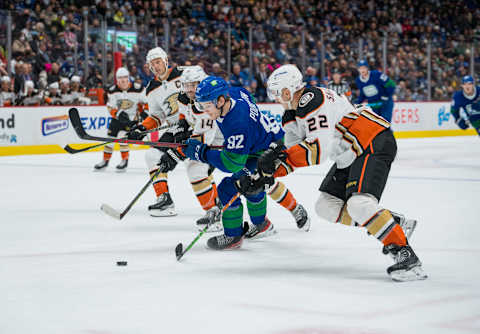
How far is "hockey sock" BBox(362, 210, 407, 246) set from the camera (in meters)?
3.16

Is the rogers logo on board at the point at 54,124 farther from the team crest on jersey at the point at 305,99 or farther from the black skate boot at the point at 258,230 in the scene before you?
the team crest on jersey at the point at 305,99

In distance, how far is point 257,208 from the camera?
424 centimetres

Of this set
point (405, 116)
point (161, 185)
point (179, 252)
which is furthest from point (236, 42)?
point (179, 252)

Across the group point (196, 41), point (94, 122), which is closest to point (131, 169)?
point (94, 122)

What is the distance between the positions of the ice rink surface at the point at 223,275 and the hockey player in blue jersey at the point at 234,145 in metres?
0.18

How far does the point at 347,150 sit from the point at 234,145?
0.59m

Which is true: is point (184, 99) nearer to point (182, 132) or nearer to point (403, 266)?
point (182, 132)

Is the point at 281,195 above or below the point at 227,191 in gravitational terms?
below

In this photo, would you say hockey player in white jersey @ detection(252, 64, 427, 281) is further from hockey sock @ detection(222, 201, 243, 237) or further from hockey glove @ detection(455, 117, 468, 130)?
hockey glove @ detection(455, 117, 468, 130)

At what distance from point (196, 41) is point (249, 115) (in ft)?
28.3

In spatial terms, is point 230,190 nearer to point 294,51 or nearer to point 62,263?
point 62,263

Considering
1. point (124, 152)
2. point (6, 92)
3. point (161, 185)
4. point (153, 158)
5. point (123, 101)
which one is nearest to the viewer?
point (161, 185)

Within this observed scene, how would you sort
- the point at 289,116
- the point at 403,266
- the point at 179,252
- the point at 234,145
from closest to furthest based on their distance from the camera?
the point at 403,266 < the point at 289,116 < the point at 234,145 < the point at 179,252

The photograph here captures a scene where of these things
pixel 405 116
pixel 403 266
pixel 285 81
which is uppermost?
pixel 285 81
